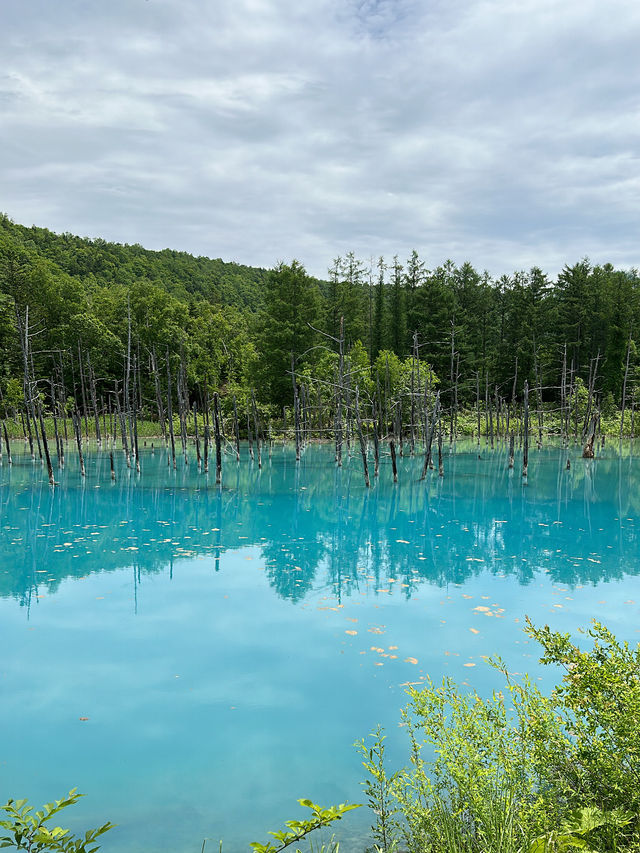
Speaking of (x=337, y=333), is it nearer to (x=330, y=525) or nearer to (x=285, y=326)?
(x=285, y=326)

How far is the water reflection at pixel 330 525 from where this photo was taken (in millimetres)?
12961

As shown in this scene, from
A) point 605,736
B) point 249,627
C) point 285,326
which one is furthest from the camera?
point 285,326

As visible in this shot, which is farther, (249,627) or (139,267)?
(139,267)

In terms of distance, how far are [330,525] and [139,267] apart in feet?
259

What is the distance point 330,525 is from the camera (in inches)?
695

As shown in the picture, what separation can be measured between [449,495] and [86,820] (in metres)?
18.4

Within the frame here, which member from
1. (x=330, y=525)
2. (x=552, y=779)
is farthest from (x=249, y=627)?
(x=330, y=525)

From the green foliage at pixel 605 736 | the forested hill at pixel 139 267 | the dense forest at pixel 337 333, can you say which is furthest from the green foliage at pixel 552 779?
the forested hill at pixel 139 267

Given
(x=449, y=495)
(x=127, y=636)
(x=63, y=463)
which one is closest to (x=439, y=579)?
(x=127, y=636)

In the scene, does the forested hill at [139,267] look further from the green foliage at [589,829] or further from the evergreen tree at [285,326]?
the green foliage at [589,829]

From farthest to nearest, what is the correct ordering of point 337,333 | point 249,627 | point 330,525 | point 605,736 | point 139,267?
point 139,267, point 337,333, point 330,525, point 249,627, point 605,736

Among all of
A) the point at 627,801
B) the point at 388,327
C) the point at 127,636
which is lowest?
the point at 127,636

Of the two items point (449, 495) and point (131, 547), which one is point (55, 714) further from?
point (449, 495)

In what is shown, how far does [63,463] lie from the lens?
93.6 feet
